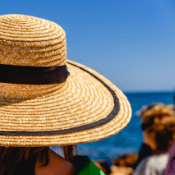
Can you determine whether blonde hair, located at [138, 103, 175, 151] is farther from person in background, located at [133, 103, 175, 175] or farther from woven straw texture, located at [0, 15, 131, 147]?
woven straw texture, located at [0, 15, 131, 147]

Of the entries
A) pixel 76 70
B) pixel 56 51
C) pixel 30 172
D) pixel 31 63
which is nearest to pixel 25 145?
pixel 30 172

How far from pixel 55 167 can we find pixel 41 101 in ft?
1.11

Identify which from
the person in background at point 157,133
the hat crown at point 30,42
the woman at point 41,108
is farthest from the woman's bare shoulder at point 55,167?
the person in background at point 157,133

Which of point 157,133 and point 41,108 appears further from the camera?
point 157,133

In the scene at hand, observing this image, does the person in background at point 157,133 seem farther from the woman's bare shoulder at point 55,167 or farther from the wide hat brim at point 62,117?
the woman's bare shoulder at point 55,167

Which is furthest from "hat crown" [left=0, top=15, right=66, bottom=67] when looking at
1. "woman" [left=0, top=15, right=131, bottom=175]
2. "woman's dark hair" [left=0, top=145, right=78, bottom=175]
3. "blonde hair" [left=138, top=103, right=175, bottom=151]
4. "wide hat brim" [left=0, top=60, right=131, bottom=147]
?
"blonde hair" [left=138, top=103, right=175, bottom=151]

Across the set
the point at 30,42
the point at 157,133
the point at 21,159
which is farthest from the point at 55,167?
the point at 157,133

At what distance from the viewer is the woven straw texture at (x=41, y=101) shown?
1.20 metres

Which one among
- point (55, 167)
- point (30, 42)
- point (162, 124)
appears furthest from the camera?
point (162, 124)

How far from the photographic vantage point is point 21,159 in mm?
1169

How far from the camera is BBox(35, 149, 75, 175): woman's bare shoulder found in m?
1.14

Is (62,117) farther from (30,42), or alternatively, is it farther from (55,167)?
(30,42)

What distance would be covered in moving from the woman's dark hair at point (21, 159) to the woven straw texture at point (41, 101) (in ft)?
0.29

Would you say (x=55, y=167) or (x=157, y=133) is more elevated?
(x=55, y=167)
